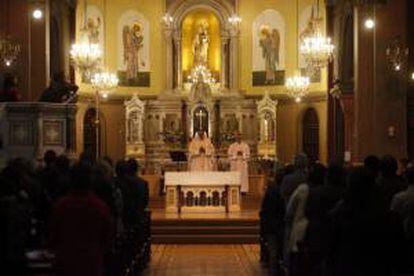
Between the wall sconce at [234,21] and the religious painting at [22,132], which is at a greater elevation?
the wall sconce at [234,21]

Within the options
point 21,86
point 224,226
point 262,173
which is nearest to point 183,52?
point 262,173

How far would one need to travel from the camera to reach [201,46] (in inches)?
1325

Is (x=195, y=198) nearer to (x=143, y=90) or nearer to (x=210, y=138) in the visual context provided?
(x=210, y=138)

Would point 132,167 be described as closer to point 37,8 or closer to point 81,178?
point 81,178

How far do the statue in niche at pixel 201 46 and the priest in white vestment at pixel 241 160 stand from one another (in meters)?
5.67

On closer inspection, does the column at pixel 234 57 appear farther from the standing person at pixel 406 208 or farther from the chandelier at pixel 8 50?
the standing person at pixel 406 208

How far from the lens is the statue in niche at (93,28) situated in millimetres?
31703

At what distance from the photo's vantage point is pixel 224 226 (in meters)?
20.5

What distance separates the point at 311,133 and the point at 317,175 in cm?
2280

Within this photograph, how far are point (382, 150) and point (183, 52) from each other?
1229 centimetres

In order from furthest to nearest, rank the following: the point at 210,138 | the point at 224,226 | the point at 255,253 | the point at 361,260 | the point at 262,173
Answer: the point at 210,138 < the point at 262,173 < the point at 224,226 < the point at 255,253 < the point at 361,260

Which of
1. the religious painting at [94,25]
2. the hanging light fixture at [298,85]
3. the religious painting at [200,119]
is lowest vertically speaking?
the religious painting at [200,119]

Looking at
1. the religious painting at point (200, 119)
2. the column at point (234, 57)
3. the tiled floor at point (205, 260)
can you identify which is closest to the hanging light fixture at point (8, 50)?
the tiled floor at point (205, 260)

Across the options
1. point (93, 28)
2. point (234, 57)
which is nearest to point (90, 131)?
point (93, 28)
